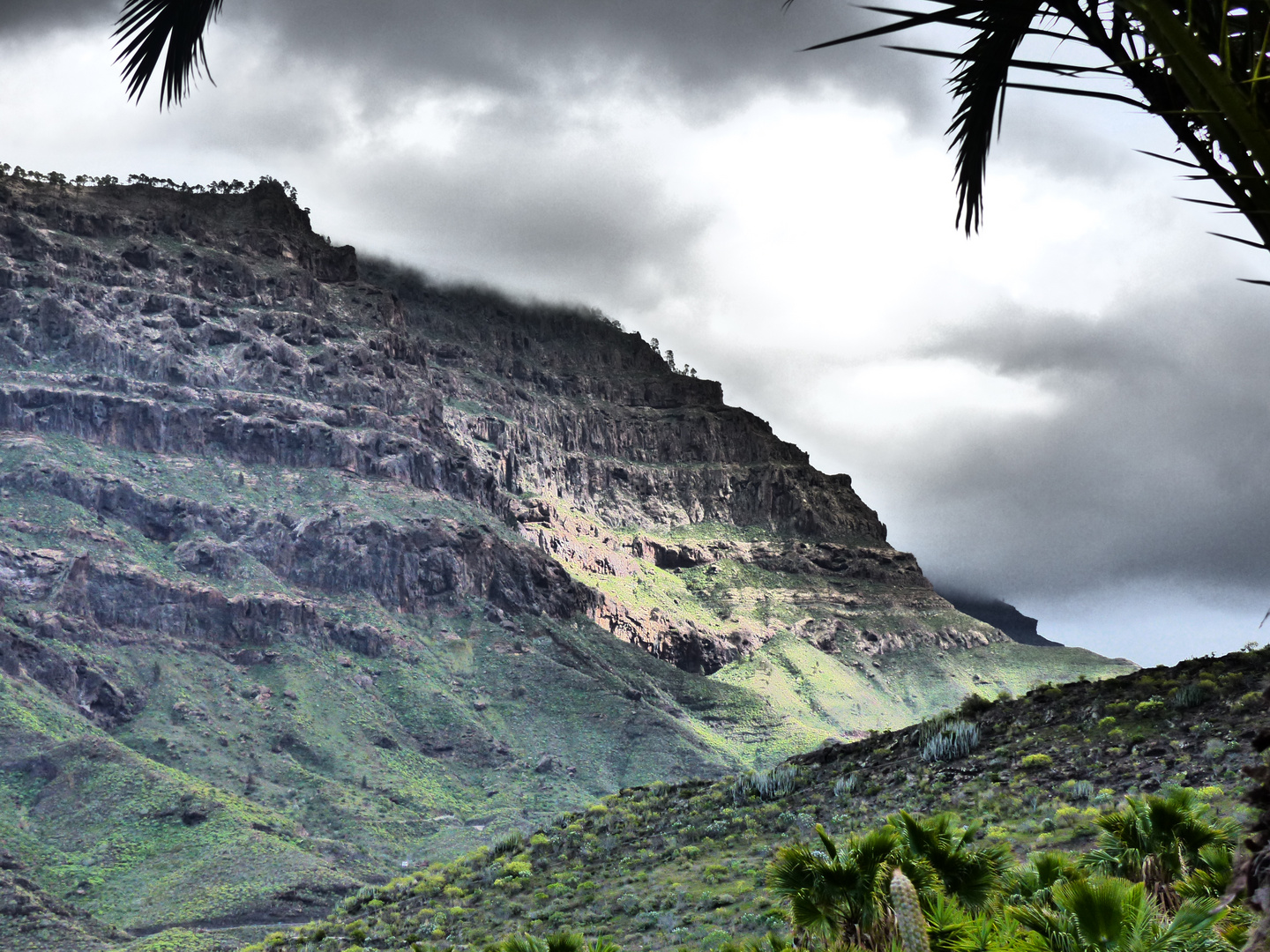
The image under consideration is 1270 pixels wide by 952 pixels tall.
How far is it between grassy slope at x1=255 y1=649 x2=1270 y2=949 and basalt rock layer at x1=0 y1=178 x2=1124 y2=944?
57806 mm

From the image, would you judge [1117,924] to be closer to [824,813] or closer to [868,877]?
[868,877]

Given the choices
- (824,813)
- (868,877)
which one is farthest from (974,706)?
(868,877)

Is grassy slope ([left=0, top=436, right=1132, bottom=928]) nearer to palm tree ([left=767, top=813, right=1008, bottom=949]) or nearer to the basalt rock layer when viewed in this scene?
the basalt rock layer

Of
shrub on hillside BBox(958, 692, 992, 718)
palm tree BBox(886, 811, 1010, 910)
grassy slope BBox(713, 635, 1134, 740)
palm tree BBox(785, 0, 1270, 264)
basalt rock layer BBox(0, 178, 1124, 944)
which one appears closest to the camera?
palm tree BBox(785, 0, 1270, 264)

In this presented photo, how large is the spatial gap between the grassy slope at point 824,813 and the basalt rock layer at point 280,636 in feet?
190

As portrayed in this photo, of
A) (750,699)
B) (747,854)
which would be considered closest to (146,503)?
(750,699)

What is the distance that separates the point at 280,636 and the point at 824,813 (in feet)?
388

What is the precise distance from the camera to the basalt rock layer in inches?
3770

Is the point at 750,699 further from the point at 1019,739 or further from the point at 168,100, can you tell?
the point at 168,100

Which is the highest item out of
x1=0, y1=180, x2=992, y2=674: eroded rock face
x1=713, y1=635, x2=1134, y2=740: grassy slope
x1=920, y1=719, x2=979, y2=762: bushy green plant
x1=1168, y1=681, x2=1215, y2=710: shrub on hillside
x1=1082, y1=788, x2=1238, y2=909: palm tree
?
x1=0, y1=180, x2=992, y2=674: eroded rock face

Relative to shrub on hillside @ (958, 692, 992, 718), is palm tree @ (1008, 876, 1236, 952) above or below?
below

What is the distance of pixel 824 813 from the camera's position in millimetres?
25281

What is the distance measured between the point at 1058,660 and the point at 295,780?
120m

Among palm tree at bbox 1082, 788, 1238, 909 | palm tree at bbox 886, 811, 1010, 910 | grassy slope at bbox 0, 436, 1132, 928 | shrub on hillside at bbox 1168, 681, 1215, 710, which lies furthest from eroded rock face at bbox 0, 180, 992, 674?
palm tree at bbox 1082, 788, 1238, 909
